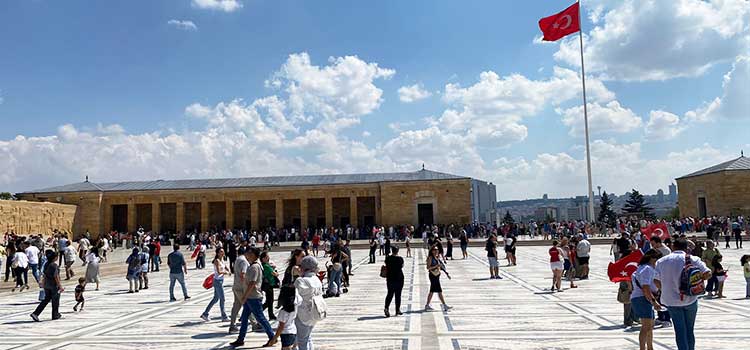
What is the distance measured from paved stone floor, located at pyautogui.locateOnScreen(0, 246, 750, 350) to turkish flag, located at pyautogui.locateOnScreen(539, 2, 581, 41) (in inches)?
671

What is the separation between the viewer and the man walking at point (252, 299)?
24.8ft

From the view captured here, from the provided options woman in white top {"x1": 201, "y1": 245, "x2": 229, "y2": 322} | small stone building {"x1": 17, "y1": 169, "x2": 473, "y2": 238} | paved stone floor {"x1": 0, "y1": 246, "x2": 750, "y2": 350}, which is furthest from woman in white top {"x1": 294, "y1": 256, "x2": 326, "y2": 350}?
small stone building {"x1": 17, "y1": 169, "x2": 473, "y2": 238}

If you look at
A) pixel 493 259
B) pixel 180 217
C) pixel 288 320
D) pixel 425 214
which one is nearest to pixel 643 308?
pixel 288 320

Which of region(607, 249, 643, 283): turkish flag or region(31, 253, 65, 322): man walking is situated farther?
region(31, 253, 65, 322): man walking

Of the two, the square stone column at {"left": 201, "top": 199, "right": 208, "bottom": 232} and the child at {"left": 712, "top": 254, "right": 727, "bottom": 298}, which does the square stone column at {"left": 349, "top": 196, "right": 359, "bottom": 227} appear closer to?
the square stone column at {"left": 201, "top": 199, "right": 208, "bottom": 232}

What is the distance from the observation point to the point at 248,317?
7.59 metres

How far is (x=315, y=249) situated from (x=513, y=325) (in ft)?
62.5

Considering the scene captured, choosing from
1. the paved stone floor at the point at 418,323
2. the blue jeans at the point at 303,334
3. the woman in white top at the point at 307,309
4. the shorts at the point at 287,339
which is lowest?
the paved stone floor at the point at 418,323

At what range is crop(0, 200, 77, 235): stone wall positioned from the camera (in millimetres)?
35219

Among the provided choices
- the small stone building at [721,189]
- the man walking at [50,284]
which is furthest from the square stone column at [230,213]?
the small stone building at [721,189]

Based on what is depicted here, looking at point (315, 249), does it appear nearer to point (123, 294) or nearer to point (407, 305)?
point (123, 294)

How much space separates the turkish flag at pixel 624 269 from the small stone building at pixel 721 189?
40.8 metres

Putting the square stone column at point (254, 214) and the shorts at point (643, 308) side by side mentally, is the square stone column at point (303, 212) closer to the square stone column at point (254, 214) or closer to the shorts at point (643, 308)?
the square stone column at point (254, 214)

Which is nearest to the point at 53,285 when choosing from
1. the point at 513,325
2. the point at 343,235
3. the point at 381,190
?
the point at 513,325
